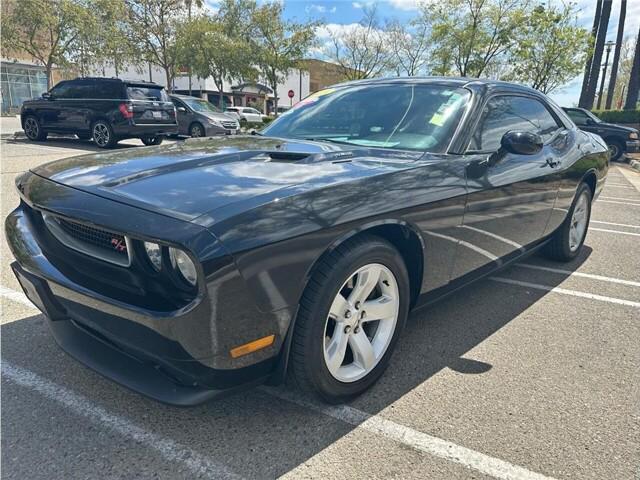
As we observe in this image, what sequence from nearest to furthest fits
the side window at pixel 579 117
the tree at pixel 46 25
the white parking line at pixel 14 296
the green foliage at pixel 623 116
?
the white parking line at pixel 14 296 → the side window at pixel 579 117 → the tree at pixel 46 25 → the green foliage at pixel 623 116

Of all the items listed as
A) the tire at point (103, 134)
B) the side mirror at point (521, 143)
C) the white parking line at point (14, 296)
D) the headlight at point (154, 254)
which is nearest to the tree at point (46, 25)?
the tire at point (103, 134)

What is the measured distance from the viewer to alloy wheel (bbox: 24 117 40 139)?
13117 mm

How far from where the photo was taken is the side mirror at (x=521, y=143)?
279cm

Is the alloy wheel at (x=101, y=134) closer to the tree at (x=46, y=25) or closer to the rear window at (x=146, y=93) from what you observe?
the rear window at (x=146, y=93)

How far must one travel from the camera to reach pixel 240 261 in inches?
63.9

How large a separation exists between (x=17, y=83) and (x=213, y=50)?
17616mm

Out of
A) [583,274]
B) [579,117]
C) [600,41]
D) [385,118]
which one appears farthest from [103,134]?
[600,41]

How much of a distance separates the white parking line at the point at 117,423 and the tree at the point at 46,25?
22011 mm

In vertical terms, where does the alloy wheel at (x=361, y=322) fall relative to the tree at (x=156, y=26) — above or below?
below

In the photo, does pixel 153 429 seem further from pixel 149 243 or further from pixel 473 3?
pixel 473 3

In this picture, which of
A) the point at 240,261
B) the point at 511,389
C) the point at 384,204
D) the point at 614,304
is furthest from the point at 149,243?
the point at 614,304

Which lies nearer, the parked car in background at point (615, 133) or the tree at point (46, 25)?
the parked car in background at point (615, 133)

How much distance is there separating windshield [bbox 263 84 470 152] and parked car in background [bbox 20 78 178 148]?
906cm

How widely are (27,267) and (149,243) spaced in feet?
2.77
